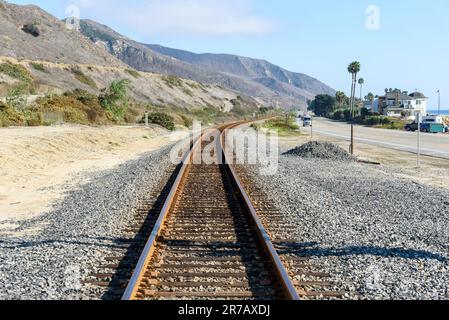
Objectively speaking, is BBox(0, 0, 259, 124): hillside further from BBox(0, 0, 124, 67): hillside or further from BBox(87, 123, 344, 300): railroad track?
BBox(87, 123, 344, 300): railroad track

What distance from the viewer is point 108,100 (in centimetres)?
4925

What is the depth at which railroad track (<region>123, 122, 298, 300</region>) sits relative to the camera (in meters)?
5.80

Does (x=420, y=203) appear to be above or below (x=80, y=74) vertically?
below

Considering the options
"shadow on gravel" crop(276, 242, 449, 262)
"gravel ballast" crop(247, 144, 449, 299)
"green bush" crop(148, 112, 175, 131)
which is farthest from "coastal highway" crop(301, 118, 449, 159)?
"shadow on gravel" crop(276, 242, 449, 262)

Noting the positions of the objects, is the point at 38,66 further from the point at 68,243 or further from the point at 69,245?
the point at 69,245

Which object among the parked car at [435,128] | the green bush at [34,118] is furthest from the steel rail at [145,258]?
the parked car at [435,128]

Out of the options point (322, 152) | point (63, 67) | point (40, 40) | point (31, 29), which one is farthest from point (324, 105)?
point (322, 152)

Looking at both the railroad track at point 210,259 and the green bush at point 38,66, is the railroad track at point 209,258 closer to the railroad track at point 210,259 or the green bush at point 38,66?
the railroad track at point 210,259

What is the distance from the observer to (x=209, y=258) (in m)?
7.12

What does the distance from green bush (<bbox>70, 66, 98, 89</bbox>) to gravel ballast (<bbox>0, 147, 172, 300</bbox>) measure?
68378mm

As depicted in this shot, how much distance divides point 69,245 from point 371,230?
502 cm

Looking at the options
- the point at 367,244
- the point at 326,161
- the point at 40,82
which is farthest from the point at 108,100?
the point at 367,244

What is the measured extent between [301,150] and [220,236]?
1716cm

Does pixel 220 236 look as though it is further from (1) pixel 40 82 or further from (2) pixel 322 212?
(1) pixel 40 82
